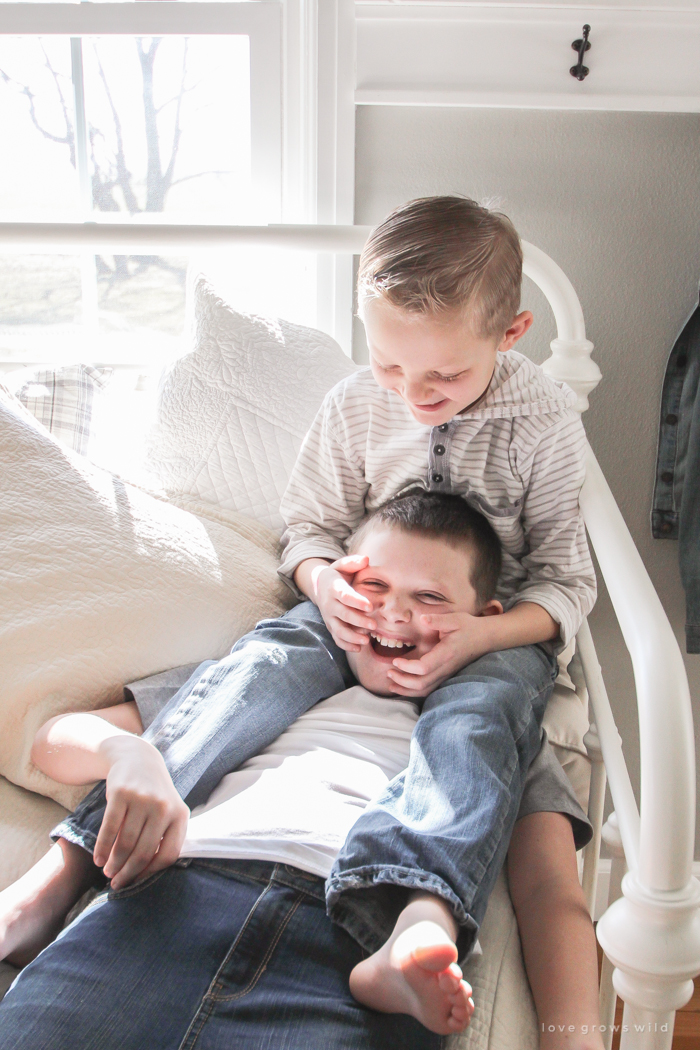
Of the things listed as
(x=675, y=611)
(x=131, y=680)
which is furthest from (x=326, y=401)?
(x=675, y=611)

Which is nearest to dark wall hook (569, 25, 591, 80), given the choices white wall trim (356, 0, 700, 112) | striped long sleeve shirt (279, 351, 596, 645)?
white wall trim (356, 0, 700, 112)

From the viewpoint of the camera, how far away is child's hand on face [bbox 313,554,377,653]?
2.98 feet

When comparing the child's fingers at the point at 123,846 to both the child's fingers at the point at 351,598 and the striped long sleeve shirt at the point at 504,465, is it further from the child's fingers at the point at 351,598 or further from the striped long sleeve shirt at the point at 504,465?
the striped long sleeve shirt at the point at 504,465

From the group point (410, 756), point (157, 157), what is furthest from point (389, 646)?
point (157, 157)

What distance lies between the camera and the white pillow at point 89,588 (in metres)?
0.88

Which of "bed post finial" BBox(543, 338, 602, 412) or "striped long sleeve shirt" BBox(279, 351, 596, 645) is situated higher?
"bed post finial" BBox(543, 338, 602, 412)

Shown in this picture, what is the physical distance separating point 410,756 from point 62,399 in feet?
2.50

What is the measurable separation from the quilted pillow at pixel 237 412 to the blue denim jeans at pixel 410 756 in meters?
0.26

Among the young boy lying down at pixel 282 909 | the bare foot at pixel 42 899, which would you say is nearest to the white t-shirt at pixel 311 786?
the young boy lying down at pixel 282 909

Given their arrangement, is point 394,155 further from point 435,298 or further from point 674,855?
point 674,855

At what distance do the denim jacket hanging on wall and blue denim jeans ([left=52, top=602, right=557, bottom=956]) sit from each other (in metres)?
0.51

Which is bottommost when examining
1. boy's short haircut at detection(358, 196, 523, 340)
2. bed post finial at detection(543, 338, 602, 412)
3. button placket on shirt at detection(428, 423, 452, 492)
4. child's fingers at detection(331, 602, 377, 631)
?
child's fingers at detection(331, 602, 377, 631)

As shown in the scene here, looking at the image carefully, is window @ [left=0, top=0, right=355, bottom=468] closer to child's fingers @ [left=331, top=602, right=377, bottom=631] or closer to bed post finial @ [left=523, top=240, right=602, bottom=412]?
bed post finial @ [left=523, top=240, right=602, bottom=412]

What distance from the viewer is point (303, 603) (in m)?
1.04
